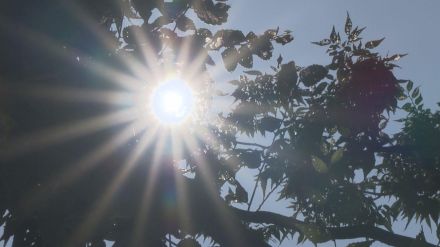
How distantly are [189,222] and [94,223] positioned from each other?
1.69 ft

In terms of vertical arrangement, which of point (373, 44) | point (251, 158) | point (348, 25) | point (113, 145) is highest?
point (348, 25)

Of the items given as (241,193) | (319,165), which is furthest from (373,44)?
(241,193)

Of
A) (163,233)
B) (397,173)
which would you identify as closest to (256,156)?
(397,173)

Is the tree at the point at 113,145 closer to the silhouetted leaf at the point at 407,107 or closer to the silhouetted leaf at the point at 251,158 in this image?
the silhouetted leaf at the point at 251,158

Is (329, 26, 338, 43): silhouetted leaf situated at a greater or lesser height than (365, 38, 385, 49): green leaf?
greater

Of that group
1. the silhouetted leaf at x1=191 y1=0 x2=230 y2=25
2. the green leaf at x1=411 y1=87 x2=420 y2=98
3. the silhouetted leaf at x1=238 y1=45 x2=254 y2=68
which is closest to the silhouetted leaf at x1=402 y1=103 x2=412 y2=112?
the green leaf at x1=411 y1=87 x2=420 y2=98

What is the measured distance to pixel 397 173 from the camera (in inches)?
153

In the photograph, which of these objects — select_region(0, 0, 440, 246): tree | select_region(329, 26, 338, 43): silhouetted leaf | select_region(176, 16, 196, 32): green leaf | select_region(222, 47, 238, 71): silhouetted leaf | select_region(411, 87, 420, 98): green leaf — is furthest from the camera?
select_region(411, 87, 420, 98): green leaf

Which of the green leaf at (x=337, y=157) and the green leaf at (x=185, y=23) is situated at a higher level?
the green leaf at (x=185, y=23)

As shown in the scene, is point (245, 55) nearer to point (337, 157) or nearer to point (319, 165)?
point (319, 165)

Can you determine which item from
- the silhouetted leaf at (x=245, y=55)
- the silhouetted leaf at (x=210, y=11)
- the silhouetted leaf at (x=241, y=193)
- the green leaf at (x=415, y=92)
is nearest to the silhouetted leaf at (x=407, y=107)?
the green leaf at (x=415, y=92)

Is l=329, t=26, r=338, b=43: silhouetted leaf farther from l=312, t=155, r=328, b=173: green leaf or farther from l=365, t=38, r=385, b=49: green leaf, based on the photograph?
l=312, t=155, r=328, b=173: green leaf

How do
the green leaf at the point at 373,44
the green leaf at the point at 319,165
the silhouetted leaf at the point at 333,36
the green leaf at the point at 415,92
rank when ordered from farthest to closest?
the green leaf at the point at 415,92 < the silhouetted leaf at the point at 333,36 < the green leaf at the point at 373,44 < the green leaf at the point at 319,165

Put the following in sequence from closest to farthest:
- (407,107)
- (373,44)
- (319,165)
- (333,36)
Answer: (319,165), (373,44), (333,36), (407,107)
